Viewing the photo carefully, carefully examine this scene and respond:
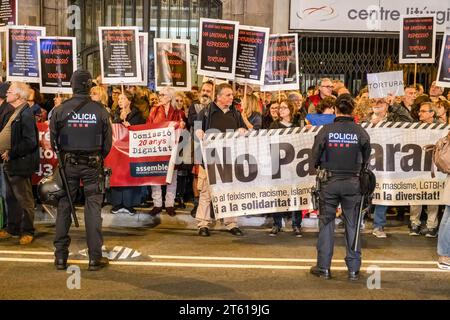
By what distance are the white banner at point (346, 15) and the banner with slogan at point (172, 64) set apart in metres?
5.46

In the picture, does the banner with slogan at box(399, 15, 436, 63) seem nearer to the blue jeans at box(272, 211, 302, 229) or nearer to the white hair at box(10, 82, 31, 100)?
the blue jeans at box(272, 211, 302, 229)

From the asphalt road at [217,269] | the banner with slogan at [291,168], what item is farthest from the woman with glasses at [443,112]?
the asphalt road at [217,269]

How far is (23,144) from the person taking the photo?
8.45m

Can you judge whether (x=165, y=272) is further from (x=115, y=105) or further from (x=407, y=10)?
(x=407, y=10)

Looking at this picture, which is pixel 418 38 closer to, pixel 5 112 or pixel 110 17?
pixel 5 112

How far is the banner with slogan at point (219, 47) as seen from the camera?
9.86 m

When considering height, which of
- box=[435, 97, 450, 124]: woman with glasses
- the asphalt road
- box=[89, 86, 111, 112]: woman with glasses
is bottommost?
the asphalt road

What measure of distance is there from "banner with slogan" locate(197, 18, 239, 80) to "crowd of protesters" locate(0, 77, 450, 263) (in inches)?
13.9

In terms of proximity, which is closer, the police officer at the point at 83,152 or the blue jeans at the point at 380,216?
the police officer at the point at 83,152

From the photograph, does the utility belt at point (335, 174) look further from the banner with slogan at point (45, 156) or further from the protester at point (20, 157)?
the banner with slogan at point (45, 156)

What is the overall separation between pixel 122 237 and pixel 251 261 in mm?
2089

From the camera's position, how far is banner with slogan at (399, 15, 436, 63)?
11.5 meters

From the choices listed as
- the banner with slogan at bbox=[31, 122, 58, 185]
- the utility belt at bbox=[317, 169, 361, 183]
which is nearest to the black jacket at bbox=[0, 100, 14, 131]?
the banner with slogan at bbox=[31, 122, 58, 185]

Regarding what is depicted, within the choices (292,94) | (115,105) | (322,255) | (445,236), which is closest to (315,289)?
(322,255)
